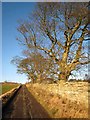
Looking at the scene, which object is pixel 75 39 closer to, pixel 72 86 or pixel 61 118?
pixel 72 86

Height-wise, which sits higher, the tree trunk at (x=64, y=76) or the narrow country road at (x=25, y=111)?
the tree trunk at (x=64, y=76)

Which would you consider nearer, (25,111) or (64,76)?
(25,111)

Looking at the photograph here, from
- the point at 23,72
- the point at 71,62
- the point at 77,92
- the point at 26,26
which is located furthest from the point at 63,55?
the point at 23,72

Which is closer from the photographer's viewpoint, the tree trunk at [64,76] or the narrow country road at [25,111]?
the narrow country road at [25,111]

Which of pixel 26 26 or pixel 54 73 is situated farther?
pixel 26 26

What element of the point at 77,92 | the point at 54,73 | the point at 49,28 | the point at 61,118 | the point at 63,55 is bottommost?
the point at 61,118

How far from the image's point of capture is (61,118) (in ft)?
38.7

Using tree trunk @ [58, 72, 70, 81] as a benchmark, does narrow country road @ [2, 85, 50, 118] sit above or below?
below

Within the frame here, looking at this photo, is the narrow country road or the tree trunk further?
the tree trunk

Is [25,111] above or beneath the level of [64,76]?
beneath

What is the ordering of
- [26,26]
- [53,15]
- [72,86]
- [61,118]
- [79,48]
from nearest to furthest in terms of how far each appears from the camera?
[61,118] < [72,86] < [79,48] < [53,15] < [26,26]

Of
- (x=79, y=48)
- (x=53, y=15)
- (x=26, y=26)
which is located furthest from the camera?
(x=26, y=26)

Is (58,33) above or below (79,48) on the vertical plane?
above

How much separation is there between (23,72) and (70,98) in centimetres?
4751
